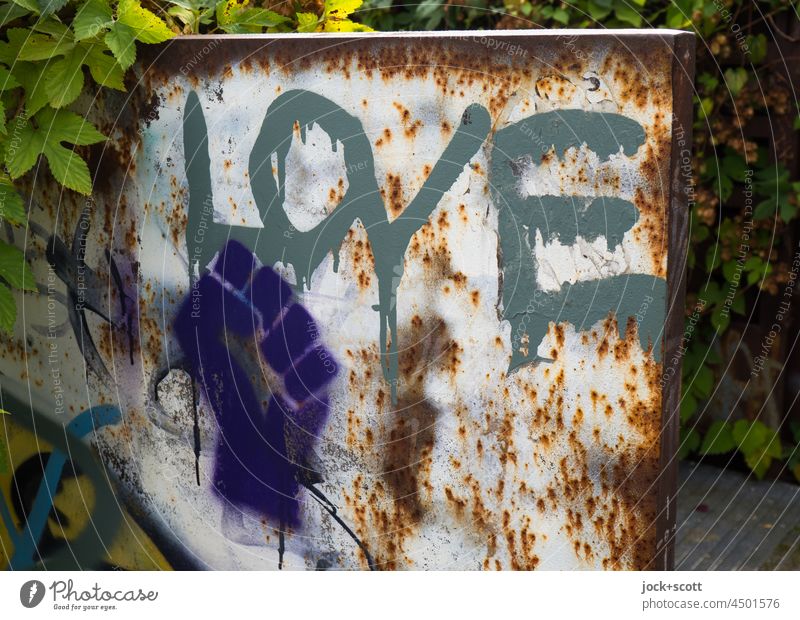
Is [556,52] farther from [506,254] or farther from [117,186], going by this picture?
[117,186]

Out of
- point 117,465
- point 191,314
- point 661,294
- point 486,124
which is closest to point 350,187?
point 486,124

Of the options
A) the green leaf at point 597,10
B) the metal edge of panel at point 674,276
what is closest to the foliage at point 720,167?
the green leaf at point 597,10

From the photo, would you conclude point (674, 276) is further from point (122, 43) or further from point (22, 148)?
point (22, 148)

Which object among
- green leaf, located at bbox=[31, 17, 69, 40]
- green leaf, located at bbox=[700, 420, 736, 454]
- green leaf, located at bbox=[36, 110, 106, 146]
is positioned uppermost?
green leaf, located at bbox=[31, 17, 69, 40]

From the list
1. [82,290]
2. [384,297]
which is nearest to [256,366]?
[384,297]

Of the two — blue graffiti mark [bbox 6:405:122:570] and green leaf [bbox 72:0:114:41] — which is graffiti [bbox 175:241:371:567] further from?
green leaf [bbox 72:0:114:41]

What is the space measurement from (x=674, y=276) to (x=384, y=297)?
499 mm

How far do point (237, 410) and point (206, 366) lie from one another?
106mm

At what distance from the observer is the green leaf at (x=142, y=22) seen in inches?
68.3

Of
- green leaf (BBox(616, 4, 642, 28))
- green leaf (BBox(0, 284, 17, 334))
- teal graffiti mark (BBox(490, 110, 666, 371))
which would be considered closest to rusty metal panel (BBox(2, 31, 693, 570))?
teal graffiti mark (BBox(490, 110, 666, 371))

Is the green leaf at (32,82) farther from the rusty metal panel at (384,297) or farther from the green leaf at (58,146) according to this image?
the rusty metal panel at (384,297)

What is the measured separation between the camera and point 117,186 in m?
1.92

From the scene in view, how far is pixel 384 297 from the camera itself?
69.0 inches

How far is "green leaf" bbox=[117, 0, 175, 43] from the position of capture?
5.69 ft
